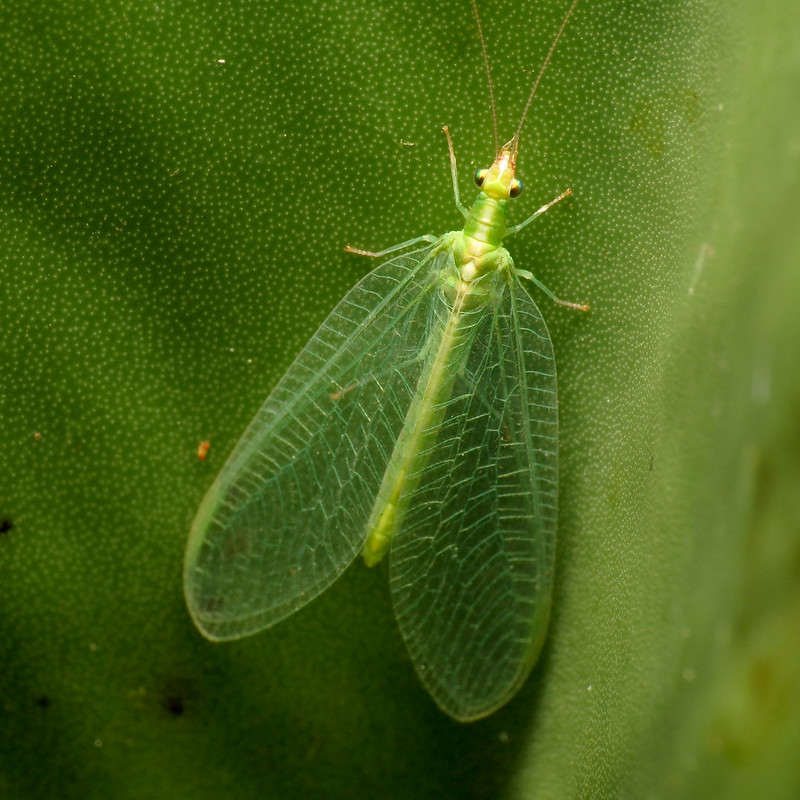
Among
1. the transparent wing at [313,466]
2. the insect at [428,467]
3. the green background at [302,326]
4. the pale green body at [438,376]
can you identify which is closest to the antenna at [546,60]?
the green background at [302,326]

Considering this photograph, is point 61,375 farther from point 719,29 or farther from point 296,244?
point 719,29

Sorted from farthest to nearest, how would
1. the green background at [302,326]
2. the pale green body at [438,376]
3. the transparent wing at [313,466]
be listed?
the pale green body at [438,376] < the transparent wing at [313,466] < the green background at [302,326]

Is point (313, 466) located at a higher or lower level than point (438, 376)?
lower

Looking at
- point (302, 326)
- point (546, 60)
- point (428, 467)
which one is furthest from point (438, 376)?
point (546, 60)

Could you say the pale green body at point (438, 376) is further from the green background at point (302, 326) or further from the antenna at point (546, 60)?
the antenna at point (546, 60)

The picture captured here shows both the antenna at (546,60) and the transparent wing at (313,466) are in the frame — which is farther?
the transparent wing at (313,466)

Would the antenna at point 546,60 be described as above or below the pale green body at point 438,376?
above

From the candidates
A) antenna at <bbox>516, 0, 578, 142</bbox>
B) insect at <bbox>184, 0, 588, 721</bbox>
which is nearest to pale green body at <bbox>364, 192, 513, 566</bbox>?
insect at <bbox>184, 0, 588, 721</bbox>

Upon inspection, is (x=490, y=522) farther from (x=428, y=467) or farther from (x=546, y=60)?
(x=546, y=60)

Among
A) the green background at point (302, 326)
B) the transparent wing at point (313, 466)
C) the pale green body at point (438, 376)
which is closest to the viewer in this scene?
the green background at point (302, 326)
